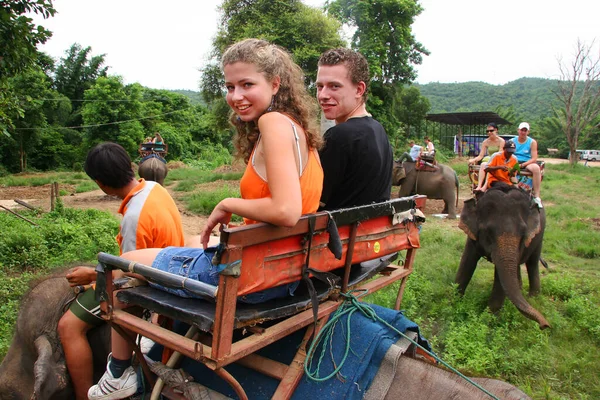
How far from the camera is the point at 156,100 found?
4200 centimetres

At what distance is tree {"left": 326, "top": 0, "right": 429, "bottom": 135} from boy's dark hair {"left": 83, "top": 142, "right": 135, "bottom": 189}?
20630mm

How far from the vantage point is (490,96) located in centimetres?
9081

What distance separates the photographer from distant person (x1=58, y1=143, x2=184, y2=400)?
9.56 ft

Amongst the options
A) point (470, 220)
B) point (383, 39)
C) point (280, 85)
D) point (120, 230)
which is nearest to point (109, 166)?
point (120, 230)

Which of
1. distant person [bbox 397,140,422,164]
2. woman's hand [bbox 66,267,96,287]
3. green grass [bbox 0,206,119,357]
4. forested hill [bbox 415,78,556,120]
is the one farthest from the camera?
forested hill [bbox 415,78,556,120]

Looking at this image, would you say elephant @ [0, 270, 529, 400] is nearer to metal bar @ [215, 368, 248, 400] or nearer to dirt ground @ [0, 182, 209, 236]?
metal bar @ [215, 368, 248, 400]

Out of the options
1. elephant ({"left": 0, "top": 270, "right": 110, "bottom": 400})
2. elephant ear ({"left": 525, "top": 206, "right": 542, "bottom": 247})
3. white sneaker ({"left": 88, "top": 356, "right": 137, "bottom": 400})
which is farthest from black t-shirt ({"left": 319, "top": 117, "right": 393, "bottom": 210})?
elephant ear ({"left": 525, "top": 206, "right": 542, "bottom": 247})

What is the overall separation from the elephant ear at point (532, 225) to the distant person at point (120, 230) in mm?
5118

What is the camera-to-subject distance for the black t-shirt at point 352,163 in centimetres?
268

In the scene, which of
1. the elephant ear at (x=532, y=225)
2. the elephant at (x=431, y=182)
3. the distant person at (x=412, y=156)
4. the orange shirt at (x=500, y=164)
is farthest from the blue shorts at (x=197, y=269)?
the distant person at (x=412, y=156)

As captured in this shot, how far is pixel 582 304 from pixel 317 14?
18.2 metres

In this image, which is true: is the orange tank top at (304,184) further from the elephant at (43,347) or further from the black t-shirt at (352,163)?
the elephant at (43,347)

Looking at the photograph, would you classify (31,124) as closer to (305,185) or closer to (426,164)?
(426,164)

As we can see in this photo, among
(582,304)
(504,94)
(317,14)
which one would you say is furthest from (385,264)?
(504,94)
